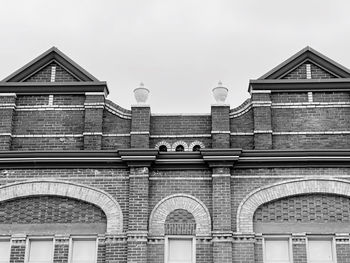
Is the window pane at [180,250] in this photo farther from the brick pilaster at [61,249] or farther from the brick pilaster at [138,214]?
the brick pilaster at [61,249]

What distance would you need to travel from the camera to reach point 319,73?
63.1 feet

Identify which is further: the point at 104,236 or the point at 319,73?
the point at 319,73

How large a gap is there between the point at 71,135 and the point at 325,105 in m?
7.52

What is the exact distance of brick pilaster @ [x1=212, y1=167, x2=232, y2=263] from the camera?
16578mm

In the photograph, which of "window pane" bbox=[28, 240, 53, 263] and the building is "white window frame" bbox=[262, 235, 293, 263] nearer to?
the building

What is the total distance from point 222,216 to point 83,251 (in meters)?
3.89

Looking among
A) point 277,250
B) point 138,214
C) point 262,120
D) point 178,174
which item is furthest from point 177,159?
point 277,250

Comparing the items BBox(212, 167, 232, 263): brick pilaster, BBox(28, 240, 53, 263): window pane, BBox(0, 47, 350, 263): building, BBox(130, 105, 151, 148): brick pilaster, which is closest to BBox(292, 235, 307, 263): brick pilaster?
BBox(0, 47, 350, 263): building

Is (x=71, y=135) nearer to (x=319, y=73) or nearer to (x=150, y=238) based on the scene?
(x=150, y=238)

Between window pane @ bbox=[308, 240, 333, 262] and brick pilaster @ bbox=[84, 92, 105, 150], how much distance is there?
21.5 ft

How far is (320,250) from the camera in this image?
16969 millimetres

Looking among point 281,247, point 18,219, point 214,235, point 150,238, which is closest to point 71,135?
point 18,219

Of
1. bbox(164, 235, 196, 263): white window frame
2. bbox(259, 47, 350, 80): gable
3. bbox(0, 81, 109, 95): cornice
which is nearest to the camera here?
→ bbox(164, 235, 196, 263): white window frame

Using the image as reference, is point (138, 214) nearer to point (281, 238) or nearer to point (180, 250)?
point (180, 250)
